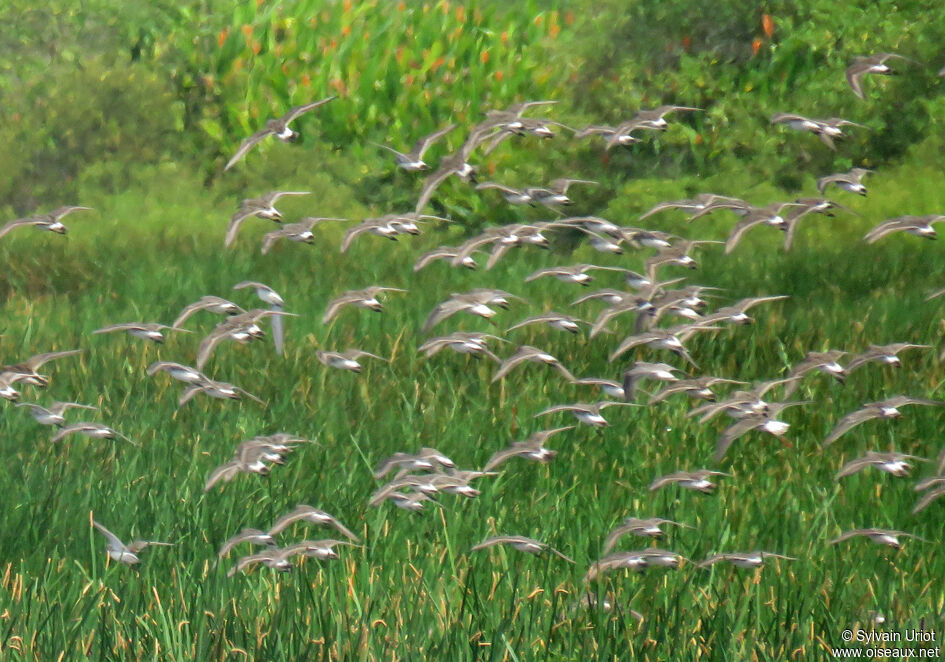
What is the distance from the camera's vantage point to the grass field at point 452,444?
3789 mm

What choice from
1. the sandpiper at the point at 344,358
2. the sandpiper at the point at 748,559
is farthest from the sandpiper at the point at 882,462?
the sandpiper at the point at 344,358

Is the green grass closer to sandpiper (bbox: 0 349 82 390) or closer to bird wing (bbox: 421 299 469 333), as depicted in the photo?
sandpiper (bbox: 0 349 82 390)

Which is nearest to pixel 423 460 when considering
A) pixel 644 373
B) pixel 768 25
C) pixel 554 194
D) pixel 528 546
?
pixel 528 546

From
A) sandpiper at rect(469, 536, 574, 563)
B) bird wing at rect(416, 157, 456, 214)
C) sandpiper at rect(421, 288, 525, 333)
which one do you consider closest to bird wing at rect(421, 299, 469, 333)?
sandpiper at rect(421, 288, 525, 333)

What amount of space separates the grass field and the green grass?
Result: 2 cm

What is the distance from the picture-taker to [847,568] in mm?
4414

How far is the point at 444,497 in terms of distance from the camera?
511 centimetres

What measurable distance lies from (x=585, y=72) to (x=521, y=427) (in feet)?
21.0

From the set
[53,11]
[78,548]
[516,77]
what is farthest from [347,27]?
[78,548]

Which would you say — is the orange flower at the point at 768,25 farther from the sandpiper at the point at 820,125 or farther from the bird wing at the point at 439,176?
the bird wing at the point at 439,176

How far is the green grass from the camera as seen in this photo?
Result: 3.74 m

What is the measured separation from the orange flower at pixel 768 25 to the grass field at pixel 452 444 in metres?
0.93

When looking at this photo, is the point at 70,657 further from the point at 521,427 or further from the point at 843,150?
the point at 843,150

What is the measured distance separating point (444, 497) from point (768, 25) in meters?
7.51
